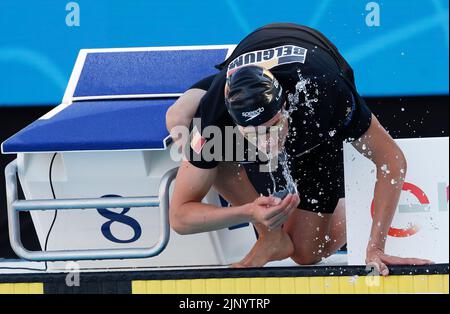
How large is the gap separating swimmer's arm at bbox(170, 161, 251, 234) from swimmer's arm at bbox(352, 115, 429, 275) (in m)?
0.43

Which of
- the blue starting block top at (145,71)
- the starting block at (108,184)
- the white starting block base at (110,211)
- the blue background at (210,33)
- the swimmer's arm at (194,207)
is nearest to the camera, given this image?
Result: the swimmer's arm at (194,207)

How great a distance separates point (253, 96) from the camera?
2852mm

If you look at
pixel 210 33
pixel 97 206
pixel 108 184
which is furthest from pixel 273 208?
pixel 210 33

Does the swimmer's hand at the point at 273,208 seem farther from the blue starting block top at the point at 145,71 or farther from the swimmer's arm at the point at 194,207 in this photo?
the blue starting block top at the point at 145,71

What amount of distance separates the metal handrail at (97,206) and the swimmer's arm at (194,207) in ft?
0.13

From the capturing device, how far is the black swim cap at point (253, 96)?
2859 mm

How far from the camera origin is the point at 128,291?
315 cm

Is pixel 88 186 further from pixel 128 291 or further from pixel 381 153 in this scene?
pixel 381 153

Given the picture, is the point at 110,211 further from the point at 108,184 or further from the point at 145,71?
the point at 145,71

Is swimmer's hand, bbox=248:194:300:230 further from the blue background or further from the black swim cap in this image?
the blue background

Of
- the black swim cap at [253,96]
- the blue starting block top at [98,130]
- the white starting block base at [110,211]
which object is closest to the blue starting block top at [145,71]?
the blue starting block top at [98,130]

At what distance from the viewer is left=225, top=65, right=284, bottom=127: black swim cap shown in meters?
2.86

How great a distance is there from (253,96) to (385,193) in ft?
1.87
